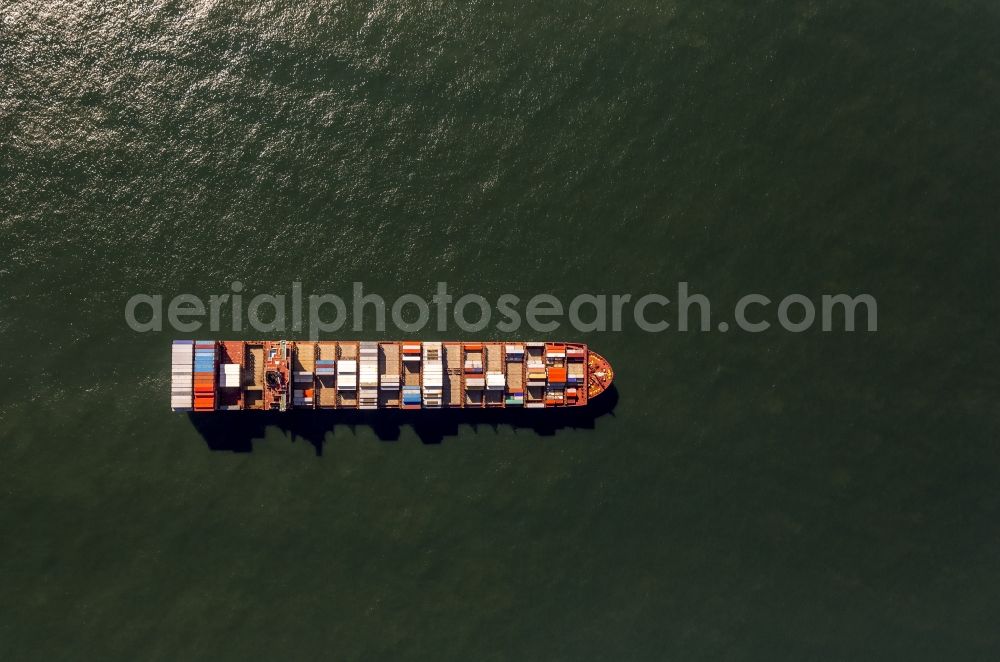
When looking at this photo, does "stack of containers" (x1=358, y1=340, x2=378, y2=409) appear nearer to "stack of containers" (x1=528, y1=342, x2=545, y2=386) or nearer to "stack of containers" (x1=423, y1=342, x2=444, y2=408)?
"stack of containers" (x1=423, y1=342, x2=444, y2=408)

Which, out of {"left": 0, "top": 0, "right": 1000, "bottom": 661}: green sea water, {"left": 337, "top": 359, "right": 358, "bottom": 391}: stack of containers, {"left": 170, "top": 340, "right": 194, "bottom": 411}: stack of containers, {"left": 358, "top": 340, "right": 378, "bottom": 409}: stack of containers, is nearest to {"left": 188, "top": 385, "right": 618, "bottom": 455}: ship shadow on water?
{"left": 0, "top": 0, "right": 1000, "bottom": 661}: green sea water

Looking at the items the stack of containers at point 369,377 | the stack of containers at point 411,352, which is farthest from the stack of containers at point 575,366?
the stack of containers at point 369,377

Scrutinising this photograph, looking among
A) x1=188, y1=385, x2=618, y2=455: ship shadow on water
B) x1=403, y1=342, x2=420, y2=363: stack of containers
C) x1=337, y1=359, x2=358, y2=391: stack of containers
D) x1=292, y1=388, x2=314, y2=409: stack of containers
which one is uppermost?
x1=403, y1=342, x2=420, y2=363: stack of containers

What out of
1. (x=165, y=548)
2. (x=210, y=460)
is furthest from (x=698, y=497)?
(x=165, y=548)

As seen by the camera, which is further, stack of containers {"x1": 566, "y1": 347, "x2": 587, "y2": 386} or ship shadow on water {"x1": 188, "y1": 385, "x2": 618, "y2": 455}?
stack of containers {"x1": 566, "y1": 347, "x2": 587, "y2": 386}

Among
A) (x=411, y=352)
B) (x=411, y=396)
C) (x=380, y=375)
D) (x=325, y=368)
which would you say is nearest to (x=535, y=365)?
(x=411, y=352)
